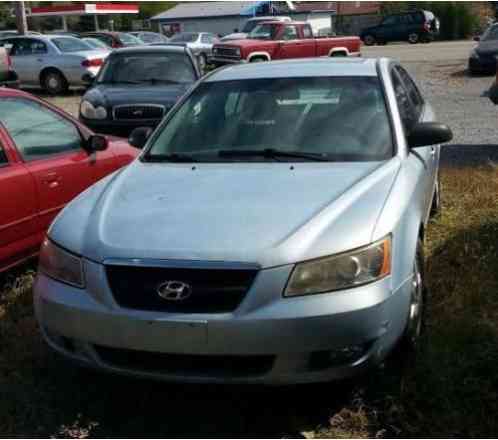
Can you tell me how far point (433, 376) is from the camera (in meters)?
3.38

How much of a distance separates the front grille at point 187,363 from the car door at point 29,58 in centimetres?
1731

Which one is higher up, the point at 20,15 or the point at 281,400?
the point at 20,15

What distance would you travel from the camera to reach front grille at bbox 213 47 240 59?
20.9 meters

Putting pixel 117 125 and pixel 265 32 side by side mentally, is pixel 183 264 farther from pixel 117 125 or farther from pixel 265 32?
pixel 265 32

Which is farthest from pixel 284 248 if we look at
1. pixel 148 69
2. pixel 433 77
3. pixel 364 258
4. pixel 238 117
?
pixel 433 77

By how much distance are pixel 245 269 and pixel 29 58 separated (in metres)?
18.0

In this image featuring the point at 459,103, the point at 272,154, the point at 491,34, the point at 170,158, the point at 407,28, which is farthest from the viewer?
the point at 407,28

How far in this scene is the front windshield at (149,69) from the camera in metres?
10.3

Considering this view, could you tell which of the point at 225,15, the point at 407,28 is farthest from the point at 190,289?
the point at 225,15

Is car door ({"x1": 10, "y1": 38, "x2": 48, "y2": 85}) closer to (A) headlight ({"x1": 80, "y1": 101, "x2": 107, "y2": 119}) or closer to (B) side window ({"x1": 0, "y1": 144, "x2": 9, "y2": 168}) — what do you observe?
(A) headlight ({"x1": 80, "y1": 101, "x2": 107, "y2": 119})

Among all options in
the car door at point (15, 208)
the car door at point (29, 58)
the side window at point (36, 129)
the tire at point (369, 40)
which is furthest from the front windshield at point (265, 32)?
the tire at point (369, 40)

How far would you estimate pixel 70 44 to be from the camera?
19312 millimetres

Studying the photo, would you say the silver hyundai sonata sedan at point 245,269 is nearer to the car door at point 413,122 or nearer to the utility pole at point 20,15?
the car door at point 413,122

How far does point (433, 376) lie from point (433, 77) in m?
17.8
